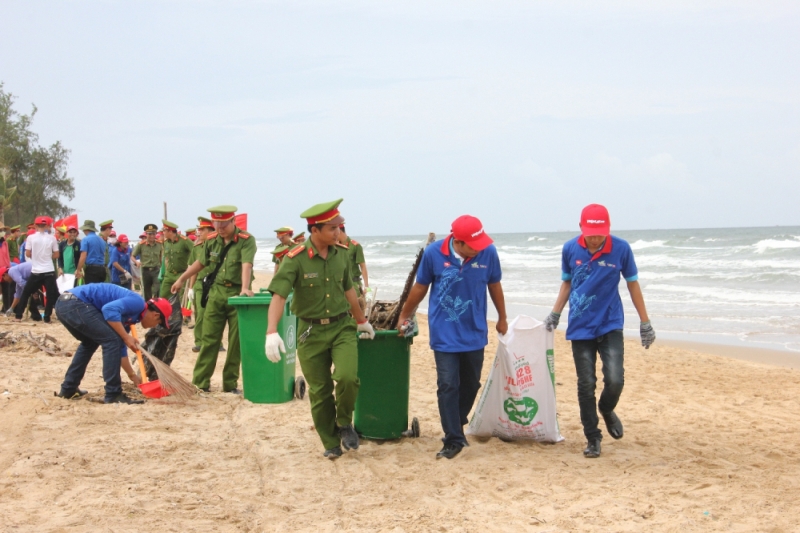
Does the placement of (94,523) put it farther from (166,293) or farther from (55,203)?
(55,203)

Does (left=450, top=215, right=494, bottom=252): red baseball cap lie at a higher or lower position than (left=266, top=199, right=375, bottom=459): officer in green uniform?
higher

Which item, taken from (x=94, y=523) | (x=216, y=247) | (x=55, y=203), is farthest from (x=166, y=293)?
(x=55, y=203)

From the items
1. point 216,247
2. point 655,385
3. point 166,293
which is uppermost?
point 216,247

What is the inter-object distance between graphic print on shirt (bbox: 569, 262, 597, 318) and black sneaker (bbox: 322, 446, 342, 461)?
1925 mm

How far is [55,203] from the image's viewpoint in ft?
124

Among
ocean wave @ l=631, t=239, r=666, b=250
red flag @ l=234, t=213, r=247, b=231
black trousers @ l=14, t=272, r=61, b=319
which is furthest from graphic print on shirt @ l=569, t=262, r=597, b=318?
ocean wave @ l=631, t=239, r=666, b=250

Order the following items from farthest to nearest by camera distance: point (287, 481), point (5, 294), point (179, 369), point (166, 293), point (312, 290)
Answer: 1. point (5, 294)
2. point (166, 293)
3. point (179, 369)
4. point (312, 290)
5. point (287, 481)

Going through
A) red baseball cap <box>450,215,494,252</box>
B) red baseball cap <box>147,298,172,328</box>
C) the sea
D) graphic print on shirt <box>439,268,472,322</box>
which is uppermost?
red baseball cap <box>450,215,494,252</box>

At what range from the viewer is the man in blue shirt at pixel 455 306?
5.27 metres

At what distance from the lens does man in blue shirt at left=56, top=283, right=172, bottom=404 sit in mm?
6547

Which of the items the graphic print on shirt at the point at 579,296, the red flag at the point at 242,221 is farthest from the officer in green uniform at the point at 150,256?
the graphic print on shirt at the point at 579,296

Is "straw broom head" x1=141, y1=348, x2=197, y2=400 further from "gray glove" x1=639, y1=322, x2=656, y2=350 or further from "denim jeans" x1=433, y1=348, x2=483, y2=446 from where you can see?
"gray glove" x1=639, y1=322, x2=656, y2=350

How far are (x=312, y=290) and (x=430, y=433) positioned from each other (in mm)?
1719

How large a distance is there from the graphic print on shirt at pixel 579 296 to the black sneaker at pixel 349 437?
70.5 inches
